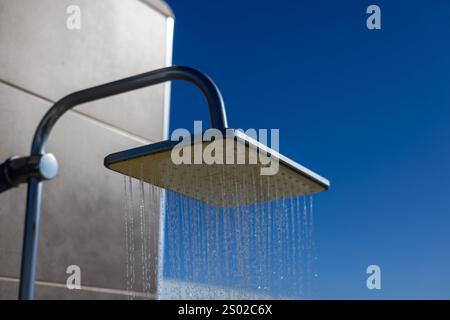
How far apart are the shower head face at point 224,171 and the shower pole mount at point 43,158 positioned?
0.05m

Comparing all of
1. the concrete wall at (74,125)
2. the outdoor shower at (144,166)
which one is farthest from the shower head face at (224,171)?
the concrete wall at (74,125)

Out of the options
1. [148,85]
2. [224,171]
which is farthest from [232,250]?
[148,85]

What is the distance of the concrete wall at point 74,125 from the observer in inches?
38.2

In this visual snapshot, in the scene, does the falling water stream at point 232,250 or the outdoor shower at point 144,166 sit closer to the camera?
the outdoor shower at point 144,166

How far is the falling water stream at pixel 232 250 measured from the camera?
0.97 meters

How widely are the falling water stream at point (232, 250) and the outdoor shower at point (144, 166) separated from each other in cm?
8

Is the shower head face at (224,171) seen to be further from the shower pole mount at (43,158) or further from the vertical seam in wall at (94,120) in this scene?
the vertical seam in wall at (94,120)

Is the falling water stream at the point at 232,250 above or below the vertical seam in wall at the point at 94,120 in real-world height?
below

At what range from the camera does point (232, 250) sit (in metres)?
1.02

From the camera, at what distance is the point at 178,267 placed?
3.61 ft

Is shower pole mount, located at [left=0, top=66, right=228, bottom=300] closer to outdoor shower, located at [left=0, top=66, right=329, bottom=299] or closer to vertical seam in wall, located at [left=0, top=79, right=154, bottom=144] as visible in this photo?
outdoor shower, located at [left=0, top=66, right=329, bottom=299]

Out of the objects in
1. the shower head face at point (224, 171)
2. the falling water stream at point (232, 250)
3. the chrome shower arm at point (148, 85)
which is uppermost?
the chrome shower arm at point (148, 85)

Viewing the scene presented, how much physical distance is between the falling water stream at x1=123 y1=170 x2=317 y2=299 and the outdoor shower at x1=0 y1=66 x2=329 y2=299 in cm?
8
